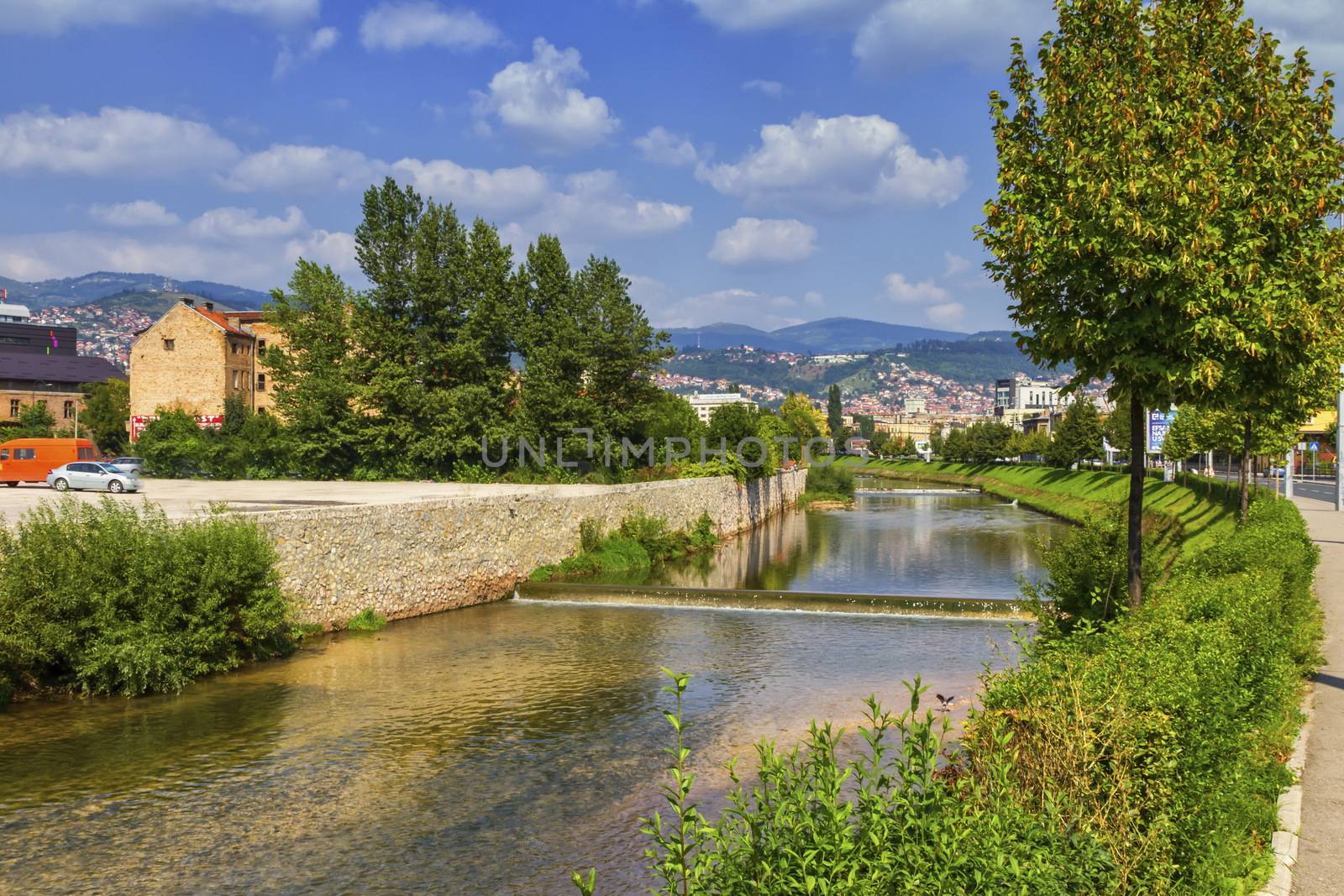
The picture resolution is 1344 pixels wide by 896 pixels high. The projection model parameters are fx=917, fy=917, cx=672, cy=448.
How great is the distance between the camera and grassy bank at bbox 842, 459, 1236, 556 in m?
29.4

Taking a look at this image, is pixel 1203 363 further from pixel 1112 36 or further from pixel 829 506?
pixel 829 506

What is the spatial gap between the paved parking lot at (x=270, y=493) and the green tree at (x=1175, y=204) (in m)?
22.2

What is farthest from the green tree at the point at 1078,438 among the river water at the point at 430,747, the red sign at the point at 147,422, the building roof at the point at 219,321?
the building roof at the point at 219,321

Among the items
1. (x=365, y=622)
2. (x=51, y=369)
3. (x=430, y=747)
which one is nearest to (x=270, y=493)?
(x=365, y=622)

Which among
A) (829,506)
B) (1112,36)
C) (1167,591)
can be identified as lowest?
(829,506)

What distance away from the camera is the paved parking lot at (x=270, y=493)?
3159cm

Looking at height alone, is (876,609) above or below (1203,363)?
below

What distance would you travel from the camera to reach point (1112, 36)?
39.3 ft

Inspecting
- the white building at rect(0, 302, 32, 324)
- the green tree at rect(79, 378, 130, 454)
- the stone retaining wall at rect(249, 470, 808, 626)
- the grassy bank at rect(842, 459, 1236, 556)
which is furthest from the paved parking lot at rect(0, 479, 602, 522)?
the white building at rect(0, 302, 32, 324)

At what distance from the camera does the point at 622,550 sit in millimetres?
34781

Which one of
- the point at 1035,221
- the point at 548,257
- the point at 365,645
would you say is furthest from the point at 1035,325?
the point at 548,257

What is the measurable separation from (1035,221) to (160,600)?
1544cm

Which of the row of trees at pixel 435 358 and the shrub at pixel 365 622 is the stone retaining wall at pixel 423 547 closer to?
the shrub at pixel 365 622

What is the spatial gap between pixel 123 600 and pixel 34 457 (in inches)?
1490
